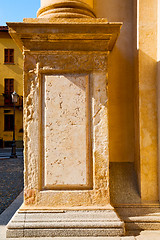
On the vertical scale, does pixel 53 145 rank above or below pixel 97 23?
below

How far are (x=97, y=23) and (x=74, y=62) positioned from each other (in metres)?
0.50

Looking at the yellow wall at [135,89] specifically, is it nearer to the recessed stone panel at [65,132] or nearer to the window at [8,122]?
the recessed stone panel at [65,132]

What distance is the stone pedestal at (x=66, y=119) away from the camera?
7.50ft

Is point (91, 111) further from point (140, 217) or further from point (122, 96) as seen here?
point (140, 217)

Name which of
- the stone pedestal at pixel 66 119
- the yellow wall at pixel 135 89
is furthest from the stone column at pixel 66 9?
the yellow wall at pixel 135 89

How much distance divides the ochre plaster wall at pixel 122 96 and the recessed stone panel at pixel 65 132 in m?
0.69

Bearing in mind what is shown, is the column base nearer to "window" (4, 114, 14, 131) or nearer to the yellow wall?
the yellow wall

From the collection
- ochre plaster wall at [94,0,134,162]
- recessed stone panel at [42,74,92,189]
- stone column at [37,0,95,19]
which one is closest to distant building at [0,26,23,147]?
ochre plaster wall at [94,0,134,162]

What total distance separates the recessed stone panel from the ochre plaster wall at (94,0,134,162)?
0.69m

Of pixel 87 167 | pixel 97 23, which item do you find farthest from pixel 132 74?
pixel 87 167

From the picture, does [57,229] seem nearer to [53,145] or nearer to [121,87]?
[53,145]

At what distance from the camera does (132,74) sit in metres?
2.90

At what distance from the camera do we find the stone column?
2.46 metres

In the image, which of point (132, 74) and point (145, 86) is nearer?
point (145, 86)
